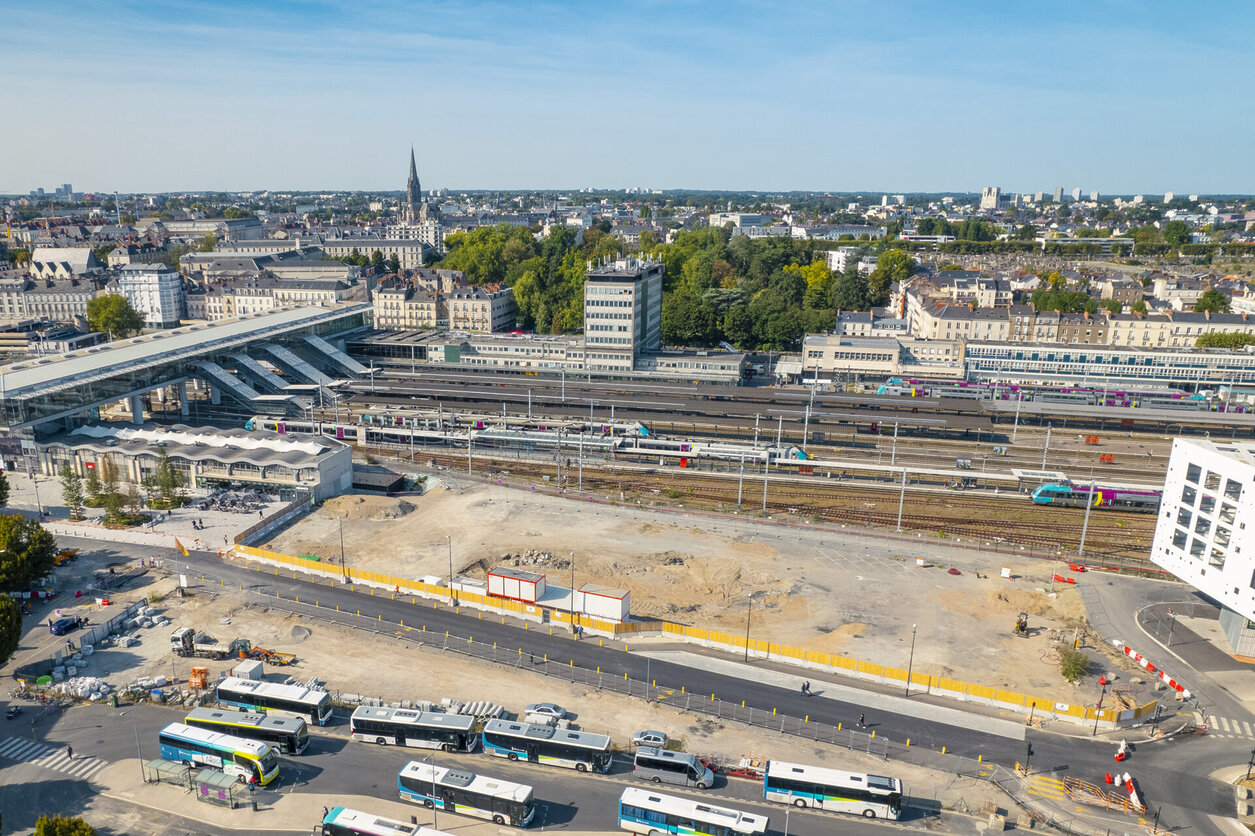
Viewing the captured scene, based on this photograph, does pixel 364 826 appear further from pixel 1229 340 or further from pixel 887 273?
pixel 887 273

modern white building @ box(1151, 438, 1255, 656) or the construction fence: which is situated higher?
modern white building @ box(1151, 438, 1255, 656)

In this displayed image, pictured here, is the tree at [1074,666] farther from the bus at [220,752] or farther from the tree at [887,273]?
the tree at [887,273]

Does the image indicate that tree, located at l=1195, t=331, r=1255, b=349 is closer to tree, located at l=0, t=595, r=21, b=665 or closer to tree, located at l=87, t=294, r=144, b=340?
tree, located at l=0, t=595, r=21, b=665

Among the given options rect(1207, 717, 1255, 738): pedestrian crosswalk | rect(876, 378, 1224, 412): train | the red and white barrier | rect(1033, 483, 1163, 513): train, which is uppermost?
rect(876, 378, 1224, 412): train

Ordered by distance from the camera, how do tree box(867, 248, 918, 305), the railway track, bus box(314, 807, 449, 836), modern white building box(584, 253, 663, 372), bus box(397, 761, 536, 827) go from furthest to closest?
tree box(867, 248, 918, 305) → modern white building box(584, 253, 663, 372) → the railway track → bus box(397, 761, 536, 827) → bus box(314, 807, 449, 836)

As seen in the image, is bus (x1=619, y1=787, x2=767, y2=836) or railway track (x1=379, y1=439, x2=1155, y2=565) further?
railway track (x1=379, y1=439, x2=1155, y2=565)

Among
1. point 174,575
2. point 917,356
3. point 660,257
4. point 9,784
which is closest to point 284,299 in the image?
point 660,257

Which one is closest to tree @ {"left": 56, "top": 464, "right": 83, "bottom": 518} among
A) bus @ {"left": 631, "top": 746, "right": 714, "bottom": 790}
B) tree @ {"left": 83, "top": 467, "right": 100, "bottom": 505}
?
tree @ {"left": 83, "top": 467, "right": 100, "bottom": 505}

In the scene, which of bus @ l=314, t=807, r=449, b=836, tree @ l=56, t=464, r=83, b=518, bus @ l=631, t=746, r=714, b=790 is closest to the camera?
bus @ l=314, t=807, r=449, b=836

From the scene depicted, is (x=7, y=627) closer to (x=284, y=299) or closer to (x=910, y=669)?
(x=910, y=669)
